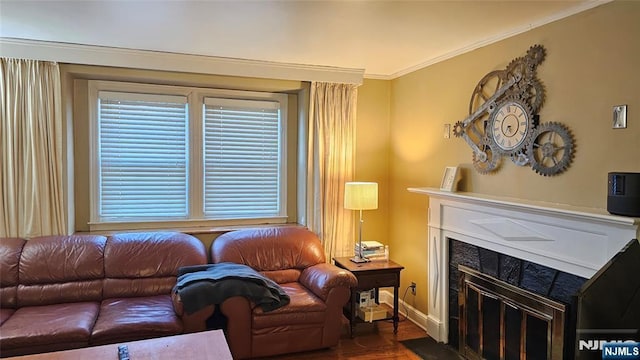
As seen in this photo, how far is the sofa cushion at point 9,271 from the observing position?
3139 millimetres

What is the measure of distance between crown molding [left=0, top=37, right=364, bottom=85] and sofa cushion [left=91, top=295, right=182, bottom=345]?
2.04 meters

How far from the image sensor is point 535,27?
2.81 m

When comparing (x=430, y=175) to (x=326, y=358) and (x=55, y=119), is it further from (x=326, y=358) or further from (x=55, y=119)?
(x=55, y=119)

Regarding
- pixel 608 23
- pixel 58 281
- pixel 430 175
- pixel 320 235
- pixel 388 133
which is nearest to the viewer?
pixel 608 23

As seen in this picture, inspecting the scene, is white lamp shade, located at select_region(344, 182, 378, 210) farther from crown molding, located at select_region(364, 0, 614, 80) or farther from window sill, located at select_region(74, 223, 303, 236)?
crown molding, located at select_region(364, 0, 614, 80)

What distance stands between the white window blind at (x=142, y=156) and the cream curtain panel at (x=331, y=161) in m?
1.28

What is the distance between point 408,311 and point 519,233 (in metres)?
1.81

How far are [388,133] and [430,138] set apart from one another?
79cm

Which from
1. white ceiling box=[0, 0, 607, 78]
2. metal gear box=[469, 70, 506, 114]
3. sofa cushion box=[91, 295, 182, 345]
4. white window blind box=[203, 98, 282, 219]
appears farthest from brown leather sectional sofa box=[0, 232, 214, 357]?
metal gear box=[469, 70, 506, 114]

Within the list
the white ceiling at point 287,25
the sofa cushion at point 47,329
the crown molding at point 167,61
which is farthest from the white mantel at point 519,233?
the sofa cushion at point 47,329

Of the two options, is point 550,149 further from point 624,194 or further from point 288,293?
point 288,293

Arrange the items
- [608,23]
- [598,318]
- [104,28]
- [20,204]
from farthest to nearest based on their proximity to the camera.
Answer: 1. [20,204]
2. [104,28]
3. [608,23]
4. [598,318]

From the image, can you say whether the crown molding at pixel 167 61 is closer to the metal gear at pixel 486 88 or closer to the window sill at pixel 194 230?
the metal gear at pixel 486 88

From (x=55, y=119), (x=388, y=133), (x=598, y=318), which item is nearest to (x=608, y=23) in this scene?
(x=598, y=318)
